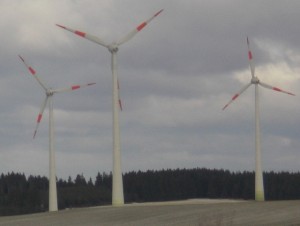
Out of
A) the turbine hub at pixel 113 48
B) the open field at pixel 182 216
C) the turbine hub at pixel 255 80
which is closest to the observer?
the open field at pixel 182 216

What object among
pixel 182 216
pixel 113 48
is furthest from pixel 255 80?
pixel 182 216

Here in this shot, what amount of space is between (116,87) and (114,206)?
13106 mm

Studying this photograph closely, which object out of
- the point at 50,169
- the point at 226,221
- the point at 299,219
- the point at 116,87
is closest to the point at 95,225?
the point at 226,221

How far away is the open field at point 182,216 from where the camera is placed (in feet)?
275

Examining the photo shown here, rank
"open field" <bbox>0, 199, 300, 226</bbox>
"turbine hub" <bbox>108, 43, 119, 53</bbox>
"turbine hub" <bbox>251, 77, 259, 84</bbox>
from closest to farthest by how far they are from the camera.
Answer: "open field" <bbox>0, 199, 300, 226</bbox> < "turbine hub" <bbox>108, 43, 119, 53</bbox> < "turbine hub" <bbox>251, 77, 259, 84</bbox>

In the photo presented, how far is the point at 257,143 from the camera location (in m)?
120

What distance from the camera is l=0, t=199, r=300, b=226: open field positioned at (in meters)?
83.9

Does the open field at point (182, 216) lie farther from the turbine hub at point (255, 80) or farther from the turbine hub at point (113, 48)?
the turbine hub at point (255, 80)

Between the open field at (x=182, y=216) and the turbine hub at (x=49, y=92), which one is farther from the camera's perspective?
the turbine hub at (x=49, y=92)

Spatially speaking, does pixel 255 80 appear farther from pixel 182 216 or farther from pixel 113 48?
pixel 182 216

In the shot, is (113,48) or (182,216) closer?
(182,216)

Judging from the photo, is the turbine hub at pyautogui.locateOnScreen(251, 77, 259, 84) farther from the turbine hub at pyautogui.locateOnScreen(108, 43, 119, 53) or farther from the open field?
the open field

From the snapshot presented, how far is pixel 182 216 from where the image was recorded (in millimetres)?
92812

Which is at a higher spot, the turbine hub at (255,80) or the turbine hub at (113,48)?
the turbine hub at (113,48)
